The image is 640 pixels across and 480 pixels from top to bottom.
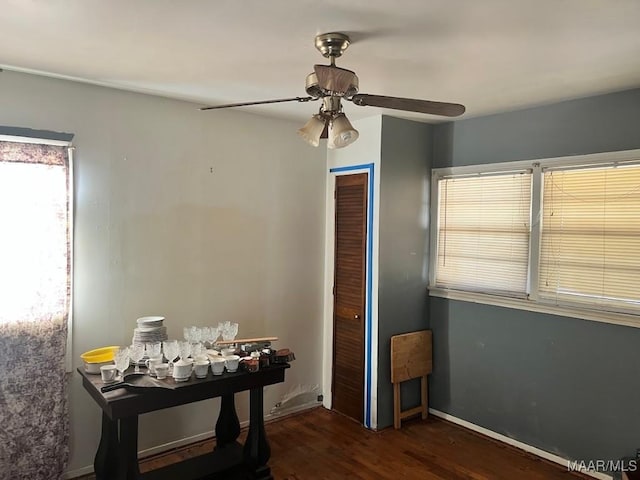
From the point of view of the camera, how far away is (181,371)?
2623 millimetres

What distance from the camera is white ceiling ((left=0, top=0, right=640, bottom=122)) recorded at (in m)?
1.88

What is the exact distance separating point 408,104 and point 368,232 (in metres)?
1.82

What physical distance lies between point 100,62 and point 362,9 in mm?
1592

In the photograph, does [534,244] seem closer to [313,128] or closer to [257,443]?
[313,128]

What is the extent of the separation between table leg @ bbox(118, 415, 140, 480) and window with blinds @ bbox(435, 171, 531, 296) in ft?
8.65

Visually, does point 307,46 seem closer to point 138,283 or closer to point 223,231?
point 223,231

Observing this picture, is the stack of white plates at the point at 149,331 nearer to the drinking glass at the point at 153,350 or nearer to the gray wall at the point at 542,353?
the drinking glass at the point at 153,350

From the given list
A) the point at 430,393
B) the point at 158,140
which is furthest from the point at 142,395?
the point at 430,393

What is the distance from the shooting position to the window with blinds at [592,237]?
9.84 feet

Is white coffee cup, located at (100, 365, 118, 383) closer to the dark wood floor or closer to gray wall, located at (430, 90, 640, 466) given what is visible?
the dark wood floor

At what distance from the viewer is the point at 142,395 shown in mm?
2463

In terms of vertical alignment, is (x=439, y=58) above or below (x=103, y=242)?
above

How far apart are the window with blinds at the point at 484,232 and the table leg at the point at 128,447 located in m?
2.64

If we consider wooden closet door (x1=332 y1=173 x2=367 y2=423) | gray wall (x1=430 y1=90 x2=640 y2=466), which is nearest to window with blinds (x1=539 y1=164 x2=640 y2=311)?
gray wall (x1=430 y1=90 x2=640 y2=466)
